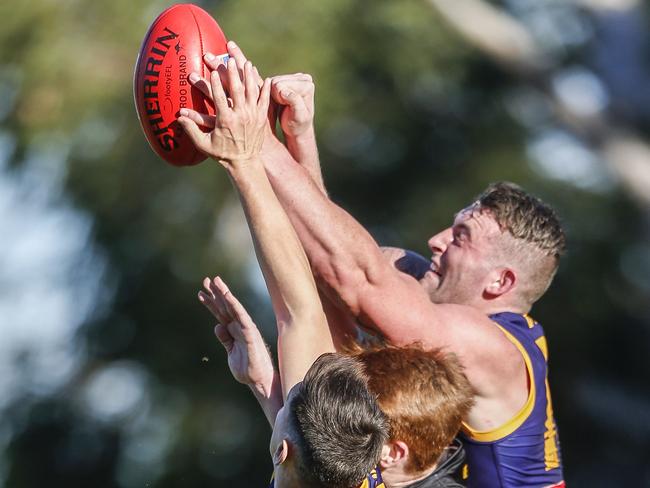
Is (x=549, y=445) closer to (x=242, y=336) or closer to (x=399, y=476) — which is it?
(x=399, y=476)

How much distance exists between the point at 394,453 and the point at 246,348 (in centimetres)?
65

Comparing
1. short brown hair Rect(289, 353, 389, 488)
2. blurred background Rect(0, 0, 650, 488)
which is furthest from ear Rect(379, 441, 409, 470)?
blurred background Rect(0, 0, 650, 488)

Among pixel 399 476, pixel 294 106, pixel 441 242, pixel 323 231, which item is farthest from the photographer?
pixel 441 242

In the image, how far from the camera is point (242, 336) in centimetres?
462

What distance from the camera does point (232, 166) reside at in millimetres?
4426

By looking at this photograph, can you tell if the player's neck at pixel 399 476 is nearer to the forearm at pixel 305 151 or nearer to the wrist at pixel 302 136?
the forearm at pixel 305 151

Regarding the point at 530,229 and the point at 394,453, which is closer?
the point at 394,453

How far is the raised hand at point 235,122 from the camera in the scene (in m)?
4.39

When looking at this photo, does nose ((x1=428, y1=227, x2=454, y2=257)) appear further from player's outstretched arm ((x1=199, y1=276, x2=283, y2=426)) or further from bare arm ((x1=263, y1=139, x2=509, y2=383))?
player's outstretched arm ((x1=199, y1=276, x2=283, y2=426))

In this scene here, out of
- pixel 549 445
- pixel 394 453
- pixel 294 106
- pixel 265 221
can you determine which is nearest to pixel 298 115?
pixel 294 106

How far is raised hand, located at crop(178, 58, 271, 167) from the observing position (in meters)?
4.39

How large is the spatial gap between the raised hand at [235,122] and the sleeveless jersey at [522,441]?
1269 millimetres

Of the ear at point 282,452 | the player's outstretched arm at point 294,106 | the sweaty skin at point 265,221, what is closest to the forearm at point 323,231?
the player's outstretched arm at point 294,106

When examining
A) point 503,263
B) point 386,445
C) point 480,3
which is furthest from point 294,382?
point 480,3
